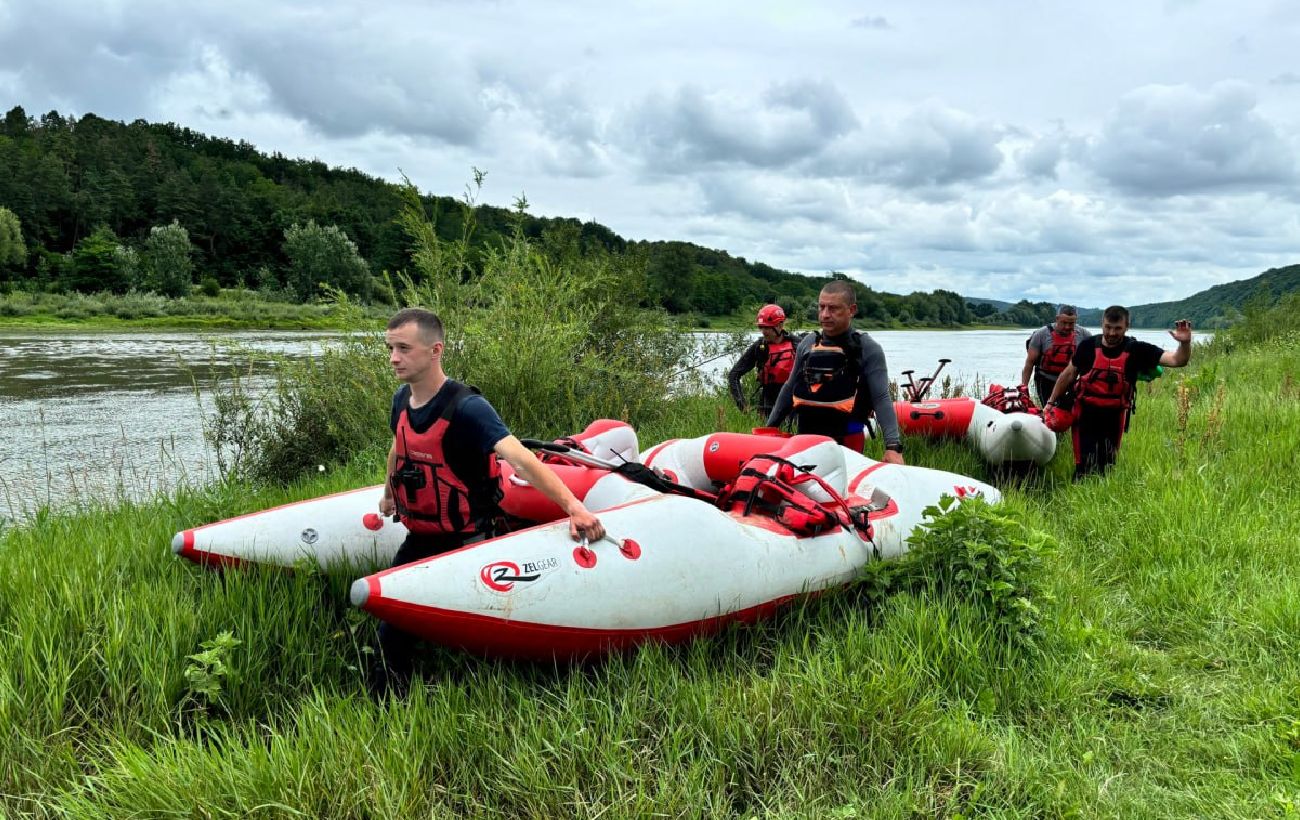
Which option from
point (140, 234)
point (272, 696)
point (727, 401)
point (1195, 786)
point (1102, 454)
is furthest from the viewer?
point (140, 234)

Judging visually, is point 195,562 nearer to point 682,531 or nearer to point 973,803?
point 682,531

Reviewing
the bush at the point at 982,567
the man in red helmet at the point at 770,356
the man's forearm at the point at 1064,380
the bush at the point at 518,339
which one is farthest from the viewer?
the man in red helmet at the point at 770,356

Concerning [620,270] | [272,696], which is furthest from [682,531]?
[620,270]

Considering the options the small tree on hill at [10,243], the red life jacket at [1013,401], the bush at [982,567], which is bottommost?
the bush at [982,567]

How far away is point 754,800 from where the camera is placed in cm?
220

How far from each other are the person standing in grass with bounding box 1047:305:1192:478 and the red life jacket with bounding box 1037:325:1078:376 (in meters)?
1.66

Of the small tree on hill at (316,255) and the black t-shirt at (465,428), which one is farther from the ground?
the small tree on hill at (316,255)

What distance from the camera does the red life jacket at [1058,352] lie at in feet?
24.4

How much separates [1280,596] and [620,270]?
754cm

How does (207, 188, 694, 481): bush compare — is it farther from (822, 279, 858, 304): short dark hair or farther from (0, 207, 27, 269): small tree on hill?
(0, 207, 27, 269): small tree on hill

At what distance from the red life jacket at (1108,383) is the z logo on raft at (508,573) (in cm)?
475

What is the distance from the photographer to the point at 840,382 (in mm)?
4973

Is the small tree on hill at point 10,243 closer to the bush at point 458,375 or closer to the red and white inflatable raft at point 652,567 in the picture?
the bush at point 458,375

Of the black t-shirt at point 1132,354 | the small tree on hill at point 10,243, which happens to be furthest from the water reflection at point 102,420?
the small tree on hill at point 10,243
